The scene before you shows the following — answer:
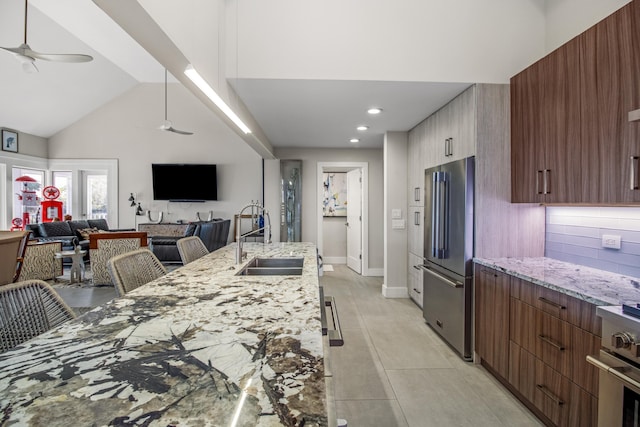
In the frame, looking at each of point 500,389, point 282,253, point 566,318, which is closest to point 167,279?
point 282,253

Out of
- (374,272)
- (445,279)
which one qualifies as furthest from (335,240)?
(445,279)

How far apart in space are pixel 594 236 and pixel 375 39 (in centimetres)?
218

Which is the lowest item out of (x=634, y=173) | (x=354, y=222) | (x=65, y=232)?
(x=65, y=232)

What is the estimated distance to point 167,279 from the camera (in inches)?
71.4

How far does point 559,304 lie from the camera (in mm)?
1713

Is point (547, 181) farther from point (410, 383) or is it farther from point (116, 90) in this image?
point (116, 90)

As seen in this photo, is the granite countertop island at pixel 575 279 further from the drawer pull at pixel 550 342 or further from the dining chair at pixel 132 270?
the dining chair at pixel 132 270

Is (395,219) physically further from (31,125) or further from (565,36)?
(31,125)

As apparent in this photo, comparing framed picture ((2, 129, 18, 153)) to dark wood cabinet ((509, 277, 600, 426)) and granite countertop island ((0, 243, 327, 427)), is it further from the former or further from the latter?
dark wood cabinet ((509, 277, 600, 426))

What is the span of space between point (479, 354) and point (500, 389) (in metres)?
0.34

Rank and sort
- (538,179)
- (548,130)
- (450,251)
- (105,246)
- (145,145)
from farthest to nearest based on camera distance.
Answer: (145,145) → (105,246) → (450,251) → (538,179) → (548,130)

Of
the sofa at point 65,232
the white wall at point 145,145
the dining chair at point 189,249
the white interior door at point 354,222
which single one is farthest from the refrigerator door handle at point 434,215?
the sofa at point 65,232

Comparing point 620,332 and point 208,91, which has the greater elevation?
point 208,91

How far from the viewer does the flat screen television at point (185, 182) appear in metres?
7.27
